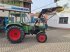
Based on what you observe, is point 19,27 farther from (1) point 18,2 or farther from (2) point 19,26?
(1) point 18,2

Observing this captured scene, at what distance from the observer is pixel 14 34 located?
14.1 meters

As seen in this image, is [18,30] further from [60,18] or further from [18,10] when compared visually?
[60,18]

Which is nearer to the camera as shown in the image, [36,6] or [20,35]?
[20,35]

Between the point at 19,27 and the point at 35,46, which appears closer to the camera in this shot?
the point at 35,46

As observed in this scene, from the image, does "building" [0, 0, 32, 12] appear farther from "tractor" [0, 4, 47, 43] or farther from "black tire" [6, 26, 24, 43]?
"black tire" [6, 26, 24, 43]

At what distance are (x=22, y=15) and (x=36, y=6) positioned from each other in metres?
17.3

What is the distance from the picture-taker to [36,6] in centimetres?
3158

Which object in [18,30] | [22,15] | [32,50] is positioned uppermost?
[22,15]

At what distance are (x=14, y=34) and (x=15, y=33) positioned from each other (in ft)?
0.34

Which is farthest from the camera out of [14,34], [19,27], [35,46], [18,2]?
[18,2]

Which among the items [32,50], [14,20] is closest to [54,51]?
[32,50]

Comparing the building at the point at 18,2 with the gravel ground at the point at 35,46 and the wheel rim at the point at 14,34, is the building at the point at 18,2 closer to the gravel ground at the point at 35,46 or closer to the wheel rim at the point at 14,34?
the wheel rim at the point at 14,34

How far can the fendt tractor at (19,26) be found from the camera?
1399 cm

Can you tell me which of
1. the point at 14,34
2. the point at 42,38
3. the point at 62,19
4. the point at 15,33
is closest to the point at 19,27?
the point at 15,33
